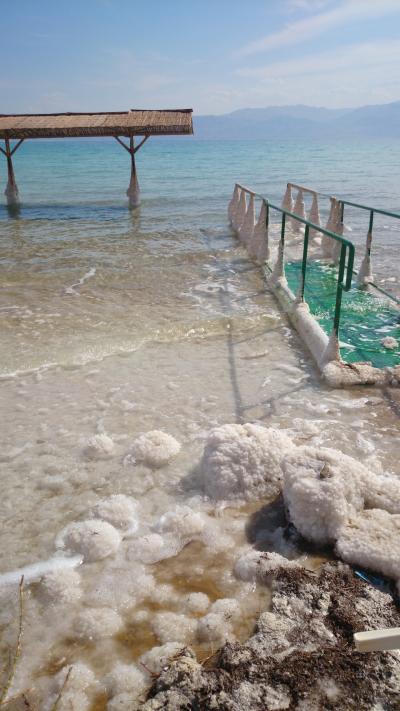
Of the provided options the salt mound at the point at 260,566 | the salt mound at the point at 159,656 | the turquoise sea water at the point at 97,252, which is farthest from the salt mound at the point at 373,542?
the turquoise sea water at the point at 97,252

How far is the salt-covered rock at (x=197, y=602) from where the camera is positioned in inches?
88.9

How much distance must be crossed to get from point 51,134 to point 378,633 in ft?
64.0

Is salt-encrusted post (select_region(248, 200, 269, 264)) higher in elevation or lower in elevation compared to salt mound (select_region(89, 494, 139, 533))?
higher

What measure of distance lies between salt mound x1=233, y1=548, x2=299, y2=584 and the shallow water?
0.08 metres

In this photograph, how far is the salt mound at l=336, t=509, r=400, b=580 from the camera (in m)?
2.35

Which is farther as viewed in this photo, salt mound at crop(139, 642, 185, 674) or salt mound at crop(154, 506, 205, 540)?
salt mound at crop(154, 506, 205, 540)

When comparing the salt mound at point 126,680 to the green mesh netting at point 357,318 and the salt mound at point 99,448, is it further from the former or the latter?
the green mesh netting at point 357,318

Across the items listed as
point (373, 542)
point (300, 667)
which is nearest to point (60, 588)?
point (300, 667)

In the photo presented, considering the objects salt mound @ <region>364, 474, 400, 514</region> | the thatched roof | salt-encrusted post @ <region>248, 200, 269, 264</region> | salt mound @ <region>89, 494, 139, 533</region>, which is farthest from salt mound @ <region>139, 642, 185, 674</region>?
the thatched roof

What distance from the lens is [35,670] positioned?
Answer: 2021 millimetres

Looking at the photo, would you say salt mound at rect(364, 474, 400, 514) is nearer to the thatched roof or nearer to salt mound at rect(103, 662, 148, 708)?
salt mound at rect(103, 662, 148, 708)

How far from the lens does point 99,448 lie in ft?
11.8

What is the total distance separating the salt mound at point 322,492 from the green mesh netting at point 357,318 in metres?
2.59

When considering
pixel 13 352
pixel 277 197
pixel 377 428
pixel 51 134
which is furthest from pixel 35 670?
pixel 277 197
